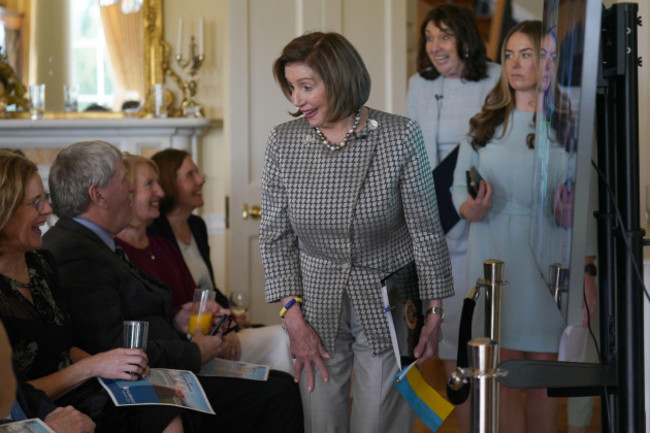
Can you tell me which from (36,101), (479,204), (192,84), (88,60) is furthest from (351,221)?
(88,60)

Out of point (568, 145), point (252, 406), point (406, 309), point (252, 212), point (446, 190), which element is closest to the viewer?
point (568, 145)

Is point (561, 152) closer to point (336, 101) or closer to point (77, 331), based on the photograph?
point (336, 101)

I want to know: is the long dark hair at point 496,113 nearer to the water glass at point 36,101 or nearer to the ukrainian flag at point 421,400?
the ukrainian flag at point 421,400

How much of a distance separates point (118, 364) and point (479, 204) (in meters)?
1.27

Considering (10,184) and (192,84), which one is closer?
(10,184)

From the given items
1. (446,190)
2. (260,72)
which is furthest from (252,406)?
(260,72)

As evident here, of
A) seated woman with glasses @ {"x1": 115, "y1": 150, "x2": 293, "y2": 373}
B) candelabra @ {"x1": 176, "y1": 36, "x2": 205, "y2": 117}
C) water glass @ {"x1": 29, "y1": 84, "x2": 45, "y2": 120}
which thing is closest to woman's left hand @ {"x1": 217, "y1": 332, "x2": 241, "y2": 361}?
seated woman with glasses @ {"x1": 115, "y1": 150, "x2": 293, "y2": 373}

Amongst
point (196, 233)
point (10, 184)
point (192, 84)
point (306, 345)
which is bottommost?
point (306, 345)

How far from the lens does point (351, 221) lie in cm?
222

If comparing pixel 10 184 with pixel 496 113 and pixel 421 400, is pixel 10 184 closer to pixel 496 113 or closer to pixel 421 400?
pixel 421 400

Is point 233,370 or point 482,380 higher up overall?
point 482,380

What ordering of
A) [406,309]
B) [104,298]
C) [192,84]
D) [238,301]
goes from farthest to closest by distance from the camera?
[192,84], [238,301], [104,298], [406,309]

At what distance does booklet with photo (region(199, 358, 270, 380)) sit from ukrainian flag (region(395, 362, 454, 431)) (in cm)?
77

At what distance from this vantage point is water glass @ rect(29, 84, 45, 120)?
574cm
